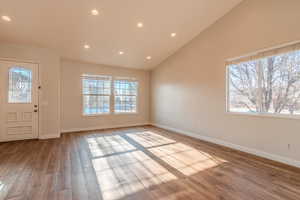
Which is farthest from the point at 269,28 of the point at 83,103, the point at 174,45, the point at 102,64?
the point at 83,103

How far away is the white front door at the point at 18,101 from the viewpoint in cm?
423

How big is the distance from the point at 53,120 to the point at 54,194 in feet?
11.3

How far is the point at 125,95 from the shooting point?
6777 millimetres

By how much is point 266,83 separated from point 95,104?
5634 millimetres

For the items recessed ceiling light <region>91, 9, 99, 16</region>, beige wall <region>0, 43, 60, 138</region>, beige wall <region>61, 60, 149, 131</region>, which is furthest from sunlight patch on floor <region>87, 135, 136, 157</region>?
recessed ceiling light <region>91, 9, 99, 16</region>

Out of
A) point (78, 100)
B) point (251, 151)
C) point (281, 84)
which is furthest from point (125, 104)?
point (281, 84)

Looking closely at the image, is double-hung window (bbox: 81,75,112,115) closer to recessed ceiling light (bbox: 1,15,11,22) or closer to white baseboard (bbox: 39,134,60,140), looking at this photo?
white baseboard (bbox: 39,134,60,140)

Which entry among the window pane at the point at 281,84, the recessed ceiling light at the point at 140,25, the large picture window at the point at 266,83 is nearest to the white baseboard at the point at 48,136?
the recessed ceiling light at the point at 140,25

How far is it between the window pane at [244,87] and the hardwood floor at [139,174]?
1.14 metres

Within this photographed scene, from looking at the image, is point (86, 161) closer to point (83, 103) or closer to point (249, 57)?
point (83, 103)

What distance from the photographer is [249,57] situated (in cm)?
352

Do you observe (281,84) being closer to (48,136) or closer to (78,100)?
(78,100)

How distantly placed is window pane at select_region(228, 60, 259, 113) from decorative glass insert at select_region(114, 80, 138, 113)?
4246 mm

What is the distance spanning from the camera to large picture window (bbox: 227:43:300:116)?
288 centimetres
